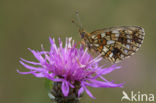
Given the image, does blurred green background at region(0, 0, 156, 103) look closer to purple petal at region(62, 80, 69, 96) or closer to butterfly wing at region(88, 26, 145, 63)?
butterfly wing at region(88, 26, 145, 63)

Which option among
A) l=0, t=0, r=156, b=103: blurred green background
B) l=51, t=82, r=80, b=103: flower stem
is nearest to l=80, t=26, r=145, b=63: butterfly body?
l=51, t=82, r=80, b=103: flower stem

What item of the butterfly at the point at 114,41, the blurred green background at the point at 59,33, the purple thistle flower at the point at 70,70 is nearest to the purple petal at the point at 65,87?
the purple thistle flower at the point at 70,70

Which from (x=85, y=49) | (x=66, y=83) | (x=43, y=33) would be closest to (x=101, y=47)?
(x=85, y=49)

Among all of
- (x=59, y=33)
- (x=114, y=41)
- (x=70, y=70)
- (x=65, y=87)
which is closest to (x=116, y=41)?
(x=114, y=41)

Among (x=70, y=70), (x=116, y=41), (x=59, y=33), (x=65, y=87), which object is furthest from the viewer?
(x=59, y=33)

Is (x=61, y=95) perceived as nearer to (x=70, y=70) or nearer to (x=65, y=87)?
(x=65, y=87)

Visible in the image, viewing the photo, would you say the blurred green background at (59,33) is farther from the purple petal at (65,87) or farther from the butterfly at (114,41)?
the purple petal at (65,87)
